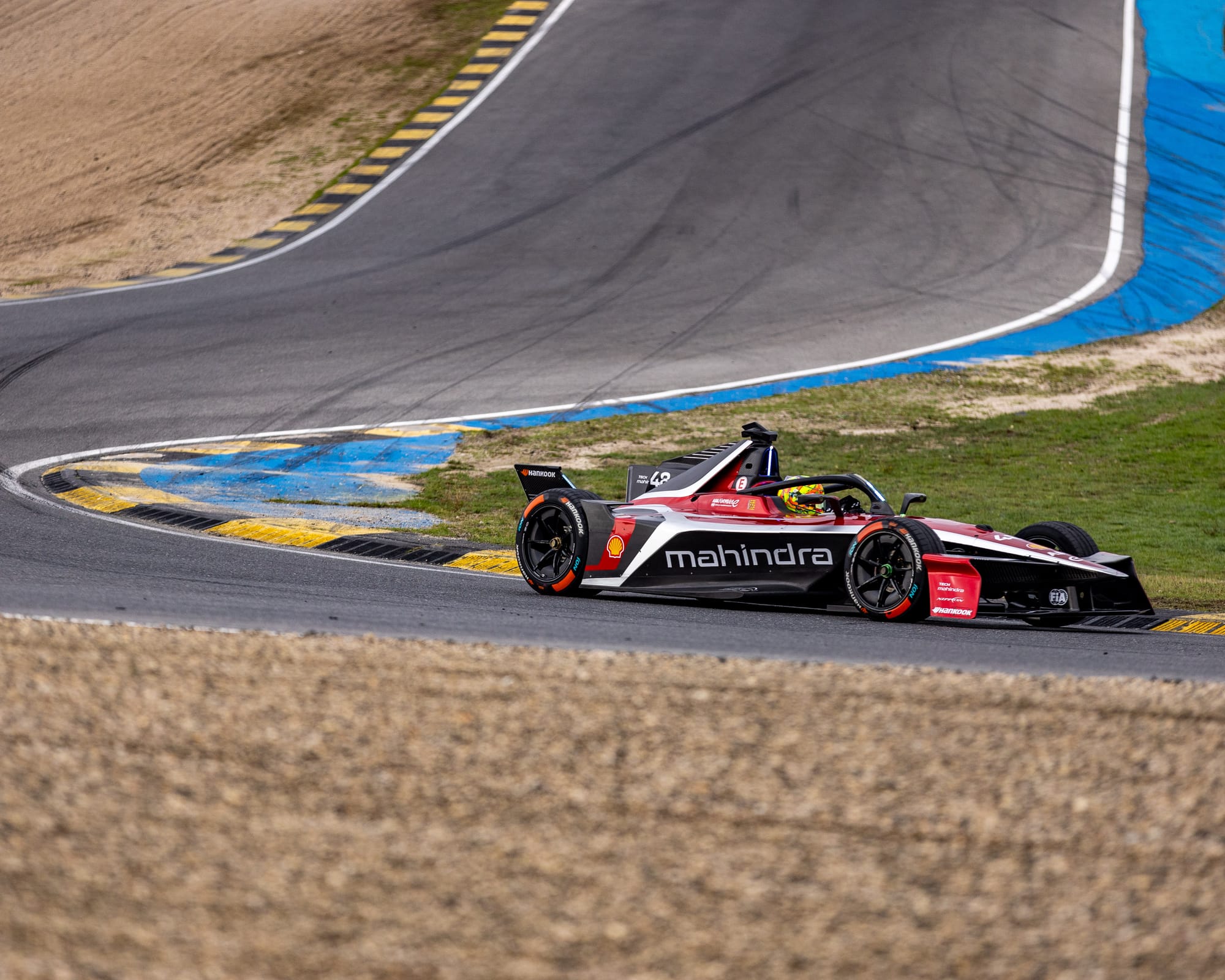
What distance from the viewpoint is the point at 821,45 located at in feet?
109

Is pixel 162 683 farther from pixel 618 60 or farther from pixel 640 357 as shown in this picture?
pixel 618 60

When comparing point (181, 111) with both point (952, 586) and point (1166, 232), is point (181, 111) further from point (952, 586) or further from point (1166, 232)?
point (952, 586)

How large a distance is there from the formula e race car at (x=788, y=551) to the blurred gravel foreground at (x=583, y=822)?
3243 mm

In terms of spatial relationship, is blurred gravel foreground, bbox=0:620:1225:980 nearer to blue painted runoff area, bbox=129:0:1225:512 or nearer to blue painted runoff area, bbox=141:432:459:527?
blue painted runoff area, bbox=141:432:459:527

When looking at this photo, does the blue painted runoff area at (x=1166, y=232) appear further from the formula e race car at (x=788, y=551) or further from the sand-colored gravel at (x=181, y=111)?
the sand-colored gravel at (x=181, y=111)

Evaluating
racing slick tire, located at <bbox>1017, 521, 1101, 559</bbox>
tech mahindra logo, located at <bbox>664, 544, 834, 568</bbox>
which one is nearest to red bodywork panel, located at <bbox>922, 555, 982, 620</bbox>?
tech mahindra logo, located at <bbox>664, 544, 834, 568</bbox>

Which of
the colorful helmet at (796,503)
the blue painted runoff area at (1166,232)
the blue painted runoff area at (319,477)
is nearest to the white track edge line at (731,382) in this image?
the blue painted runoff area at (1166,232)

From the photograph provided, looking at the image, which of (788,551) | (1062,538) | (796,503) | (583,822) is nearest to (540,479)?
(796,503)

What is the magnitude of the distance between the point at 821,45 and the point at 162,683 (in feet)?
98.4

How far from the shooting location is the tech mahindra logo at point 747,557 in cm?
1020

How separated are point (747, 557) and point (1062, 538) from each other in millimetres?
2264

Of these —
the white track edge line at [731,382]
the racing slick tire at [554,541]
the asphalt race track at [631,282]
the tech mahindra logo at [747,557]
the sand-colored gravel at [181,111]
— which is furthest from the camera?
the sand-colored gravel at [181,111]

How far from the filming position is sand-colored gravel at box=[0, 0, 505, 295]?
2614 centimetres

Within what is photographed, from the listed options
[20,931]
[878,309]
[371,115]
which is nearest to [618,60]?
[371,115]
